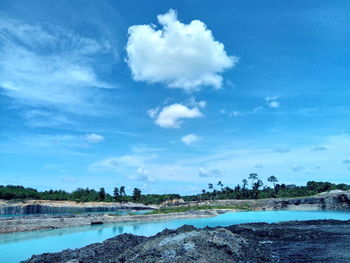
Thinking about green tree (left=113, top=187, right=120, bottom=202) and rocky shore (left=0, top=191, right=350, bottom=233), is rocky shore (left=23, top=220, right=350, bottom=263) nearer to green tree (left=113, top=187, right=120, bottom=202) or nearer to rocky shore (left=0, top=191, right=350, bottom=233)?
rocky shore (left=0, top=191, right=350, bottom=233)

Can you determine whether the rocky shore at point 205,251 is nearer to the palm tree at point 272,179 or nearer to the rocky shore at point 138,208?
the rocky shore at point 138,208

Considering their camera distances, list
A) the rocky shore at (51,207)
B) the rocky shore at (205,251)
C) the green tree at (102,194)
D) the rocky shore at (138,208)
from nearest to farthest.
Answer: the rocky shore at (205,251)
the rocky shore at (138,208)
the rocky shore at (51,207)
the green tree at (102,194)

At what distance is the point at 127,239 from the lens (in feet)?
90.6

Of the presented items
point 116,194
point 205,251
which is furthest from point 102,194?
point 205,251

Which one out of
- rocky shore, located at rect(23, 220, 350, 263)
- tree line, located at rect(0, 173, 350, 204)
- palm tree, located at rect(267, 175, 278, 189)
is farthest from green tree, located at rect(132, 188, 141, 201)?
rocky shore, located at rect(23, 220, 350, 263)

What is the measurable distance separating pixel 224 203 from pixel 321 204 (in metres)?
30.5

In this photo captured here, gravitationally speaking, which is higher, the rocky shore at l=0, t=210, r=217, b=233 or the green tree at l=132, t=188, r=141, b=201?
the green tree at l=132, t=188, r=141, b=201

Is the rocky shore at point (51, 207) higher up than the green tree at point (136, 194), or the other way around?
the green tree at point (136, 194)

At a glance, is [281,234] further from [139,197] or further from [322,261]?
[139,197]

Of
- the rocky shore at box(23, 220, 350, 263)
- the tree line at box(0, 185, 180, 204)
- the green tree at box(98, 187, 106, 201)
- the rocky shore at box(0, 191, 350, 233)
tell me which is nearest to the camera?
the rocky shore at box(23, 220, 350, 263)

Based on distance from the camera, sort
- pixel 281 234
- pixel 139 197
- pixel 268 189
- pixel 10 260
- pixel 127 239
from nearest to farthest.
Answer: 1. pixel 10 260
2. pixel 127 239
3. pixel 281 234
4. pixel 268 189
5. pixel 139 197

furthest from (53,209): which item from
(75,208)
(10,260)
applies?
(10,260)

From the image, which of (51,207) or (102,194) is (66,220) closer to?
(51,207)

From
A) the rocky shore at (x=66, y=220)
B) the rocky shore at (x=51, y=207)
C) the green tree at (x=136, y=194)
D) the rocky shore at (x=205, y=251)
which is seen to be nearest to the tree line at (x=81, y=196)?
the green tree at (x=136, y=194)
